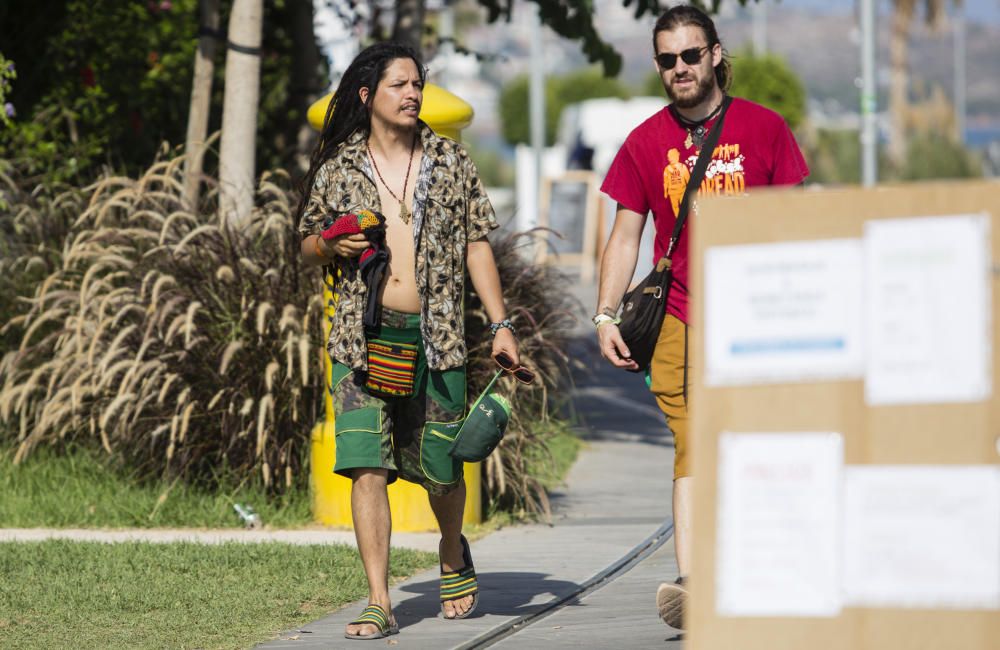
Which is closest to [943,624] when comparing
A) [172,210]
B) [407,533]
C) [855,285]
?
[855,285]

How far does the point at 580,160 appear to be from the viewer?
39.1 meters

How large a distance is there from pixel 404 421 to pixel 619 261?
90 centimetres

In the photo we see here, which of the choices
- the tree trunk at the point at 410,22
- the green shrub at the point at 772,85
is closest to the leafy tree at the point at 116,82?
the tree trunk at the point at 410,22

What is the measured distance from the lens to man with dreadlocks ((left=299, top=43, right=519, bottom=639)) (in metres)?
5.77

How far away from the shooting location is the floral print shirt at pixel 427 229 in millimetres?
5805

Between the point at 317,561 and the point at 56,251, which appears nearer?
the point at 317,561

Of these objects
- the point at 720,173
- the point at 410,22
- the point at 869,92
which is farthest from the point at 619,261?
the point at 869,92

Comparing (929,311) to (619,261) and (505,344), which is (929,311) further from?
(505,344)

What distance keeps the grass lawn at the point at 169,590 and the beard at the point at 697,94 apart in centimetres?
216

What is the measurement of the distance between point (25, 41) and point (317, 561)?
5871 millimetres

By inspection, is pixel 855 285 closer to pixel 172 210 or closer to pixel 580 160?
pixel 172 210

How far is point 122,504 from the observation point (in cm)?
843

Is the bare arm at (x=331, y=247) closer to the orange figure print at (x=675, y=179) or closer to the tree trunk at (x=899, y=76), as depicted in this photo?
the orange figure print at (x=675, y=179)

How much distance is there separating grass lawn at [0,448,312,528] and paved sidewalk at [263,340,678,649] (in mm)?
1073
